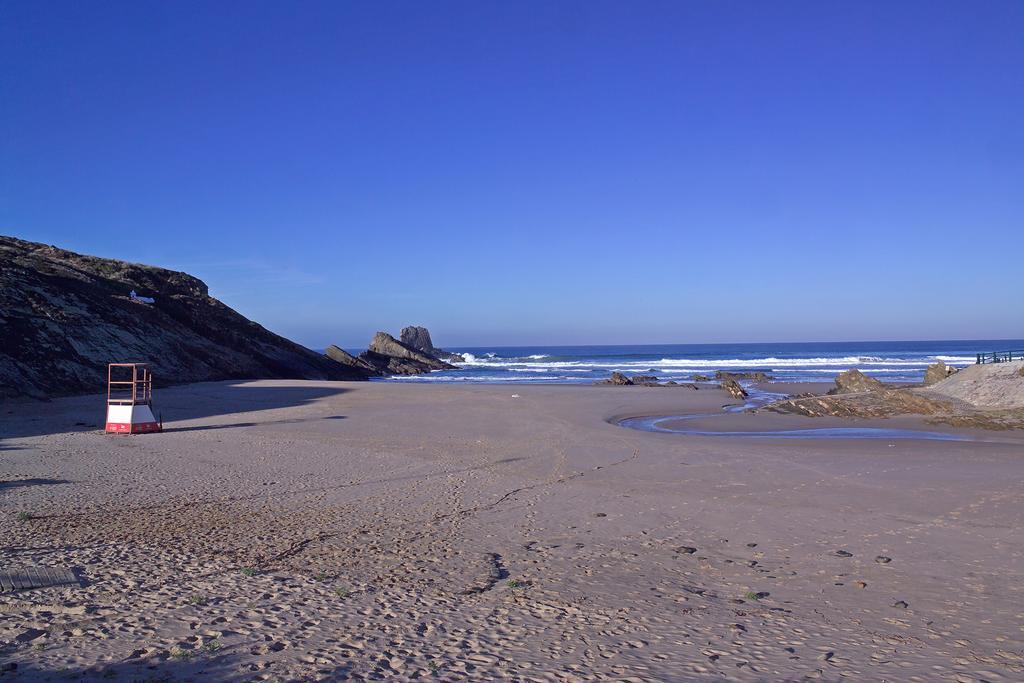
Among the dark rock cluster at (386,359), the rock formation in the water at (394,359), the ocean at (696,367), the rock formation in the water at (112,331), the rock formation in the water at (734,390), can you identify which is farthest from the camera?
the rock formation in the water at (394,359)

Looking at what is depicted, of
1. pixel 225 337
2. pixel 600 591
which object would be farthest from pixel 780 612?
pixel 225 337

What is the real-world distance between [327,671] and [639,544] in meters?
4.07

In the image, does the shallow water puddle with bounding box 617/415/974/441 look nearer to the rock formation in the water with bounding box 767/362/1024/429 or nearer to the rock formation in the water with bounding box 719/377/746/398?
the rock formation in the water with bounding box 767/362/1024/429

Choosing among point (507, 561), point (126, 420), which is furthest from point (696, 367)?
point (507, 561)

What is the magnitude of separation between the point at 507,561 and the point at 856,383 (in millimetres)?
25322

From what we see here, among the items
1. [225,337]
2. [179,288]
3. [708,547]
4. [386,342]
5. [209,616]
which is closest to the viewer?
[209,616]

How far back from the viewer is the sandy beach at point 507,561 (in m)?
4.62

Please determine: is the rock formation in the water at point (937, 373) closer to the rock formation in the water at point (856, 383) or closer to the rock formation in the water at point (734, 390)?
the rock formation in the water at point (856, 383)

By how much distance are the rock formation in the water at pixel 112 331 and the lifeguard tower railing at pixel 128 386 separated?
2.11 ft

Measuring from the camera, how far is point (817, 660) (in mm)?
4672

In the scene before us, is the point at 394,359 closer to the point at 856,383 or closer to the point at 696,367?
the point at 696,367

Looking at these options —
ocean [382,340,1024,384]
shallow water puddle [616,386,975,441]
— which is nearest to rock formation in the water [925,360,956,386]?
ocean [382,340,1024,384]

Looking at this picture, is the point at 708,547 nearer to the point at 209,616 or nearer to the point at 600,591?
the point at 600,591

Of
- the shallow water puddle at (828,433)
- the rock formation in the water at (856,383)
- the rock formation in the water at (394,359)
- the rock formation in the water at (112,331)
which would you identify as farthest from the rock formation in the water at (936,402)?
the rock formation in the water at (394,359)
